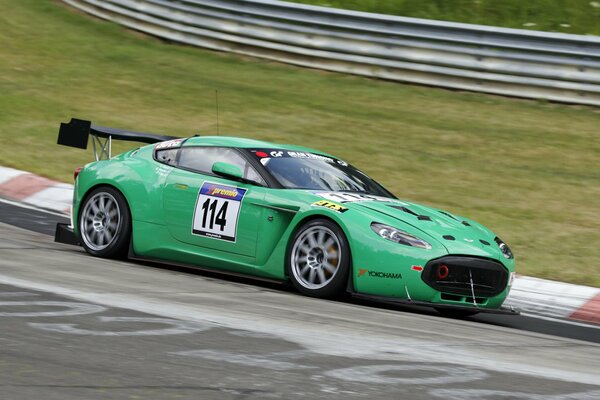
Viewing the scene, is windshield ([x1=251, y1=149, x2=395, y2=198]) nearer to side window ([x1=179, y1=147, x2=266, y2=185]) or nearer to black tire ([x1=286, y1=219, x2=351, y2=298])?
side window ([x1=179, y1=147, x2=266, y2=185])

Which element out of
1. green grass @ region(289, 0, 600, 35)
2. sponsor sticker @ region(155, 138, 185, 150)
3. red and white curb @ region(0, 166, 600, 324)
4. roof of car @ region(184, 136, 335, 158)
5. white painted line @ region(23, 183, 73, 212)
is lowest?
red and white curb @ region(0, 166, 600, 324)

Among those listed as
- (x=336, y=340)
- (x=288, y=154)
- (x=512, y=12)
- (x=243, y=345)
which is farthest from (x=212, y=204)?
(x=512, y=12)

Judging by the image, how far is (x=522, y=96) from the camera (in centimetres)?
1727

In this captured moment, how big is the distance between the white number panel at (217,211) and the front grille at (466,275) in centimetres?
164

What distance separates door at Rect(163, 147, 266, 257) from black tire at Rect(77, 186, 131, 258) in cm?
47

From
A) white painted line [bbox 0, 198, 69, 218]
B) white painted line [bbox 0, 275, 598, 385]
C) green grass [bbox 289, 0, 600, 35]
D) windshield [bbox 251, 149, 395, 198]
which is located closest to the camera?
white painted line [bbox 0, 275, 598, 385]

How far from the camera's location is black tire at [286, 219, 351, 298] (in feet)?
27.2

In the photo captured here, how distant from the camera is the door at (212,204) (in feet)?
29.0

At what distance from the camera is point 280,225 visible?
343 inches

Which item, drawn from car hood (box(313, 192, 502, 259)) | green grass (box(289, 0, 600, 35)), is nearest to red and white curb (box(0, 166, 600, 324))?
car hood (box(313, 192, 502, 259))

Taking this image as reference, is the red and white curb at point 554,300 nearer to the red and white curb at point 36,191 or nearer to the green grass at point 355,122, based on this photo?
the green grass at point 355,122

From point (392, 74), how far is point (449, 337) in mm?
11763

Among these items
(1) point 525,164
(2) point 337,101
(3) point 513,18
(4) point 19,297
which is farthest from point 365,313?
(3) point 513,18

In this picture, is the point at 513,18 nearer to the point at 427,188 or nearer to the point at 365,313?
the point at 427,188
